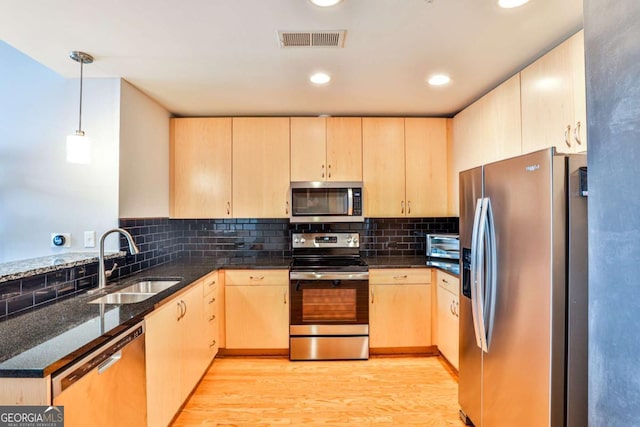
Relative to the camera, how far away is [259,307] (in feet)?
9.52

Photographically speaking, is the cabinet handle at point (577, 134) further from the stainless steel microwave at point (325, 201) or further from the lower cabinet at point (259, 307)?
the lower cabinet at point (259, 307)

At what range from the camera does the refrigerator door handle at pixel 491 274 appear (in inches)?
62.0

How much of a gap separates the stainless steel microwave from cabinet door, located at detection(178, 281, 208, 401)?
3.79 feet

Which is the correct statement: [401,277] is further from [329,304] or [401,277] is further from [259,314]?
[259,314]

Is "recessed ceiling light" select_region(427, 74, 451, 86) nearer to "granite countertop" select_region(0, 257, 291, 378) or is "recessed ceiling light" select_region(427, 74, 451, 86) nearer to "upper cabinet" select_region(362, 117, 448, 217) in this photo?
A: "upper cabinet" select_region(362, 117, 448, 217)

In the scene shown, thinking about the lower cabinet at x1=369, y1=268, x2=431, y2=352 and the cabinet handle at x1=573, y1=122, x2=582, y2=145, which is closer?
the cabinet handle at x1=573, y1=122, x2=582, y2=145

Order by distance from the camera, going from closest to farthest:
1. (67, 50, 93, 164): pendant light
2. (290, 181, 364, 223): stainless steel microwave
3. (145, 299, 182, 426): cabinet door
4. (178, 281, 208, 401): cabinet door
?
(145, 299, 182, 426): cabinet door
(67, 50, 93, 164): pendant light
(178, 281, 208, 401): cabinet door
(290, 181, 364, 223): stainless steel microwave

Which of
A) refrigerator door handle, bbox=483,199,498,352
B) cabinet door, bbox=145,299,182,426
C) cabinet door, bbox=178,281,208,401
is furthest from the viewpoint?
cabinet door, bbox=178,281,208,401

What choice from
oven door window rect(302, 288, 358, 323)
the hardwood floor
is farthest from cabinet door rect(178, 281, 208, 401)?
oven door window rect(302, 288, 358, 323)

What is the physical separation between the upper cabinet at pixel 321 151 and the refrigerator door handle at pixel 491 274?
5.57ft

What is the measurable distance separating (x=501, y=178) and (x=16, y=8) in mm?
2500

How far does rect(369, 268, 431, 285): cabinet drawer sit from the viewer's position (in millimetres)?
2910

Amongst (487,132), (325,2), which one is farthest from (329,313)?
(325,2)

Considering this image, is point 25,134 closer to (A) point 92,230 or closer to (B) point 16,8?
(A) point 92,230
